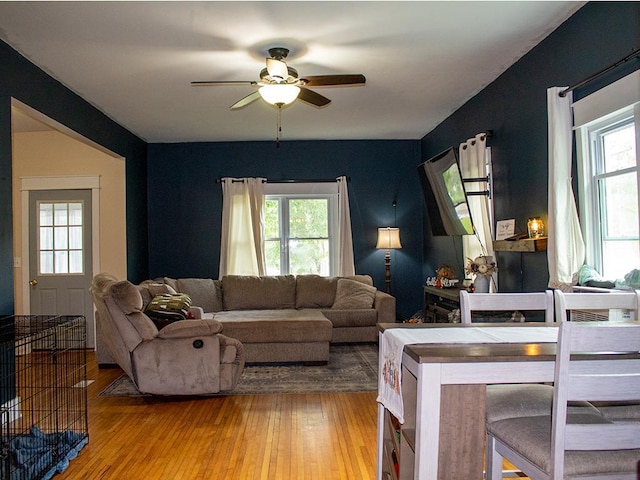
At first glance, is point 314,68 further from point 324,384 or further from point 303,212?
point 303,212

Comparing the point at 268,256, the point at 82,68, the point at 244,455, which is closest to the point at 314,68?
the point at 82,68

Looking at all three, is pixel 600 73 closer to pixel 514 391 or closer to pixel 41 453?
pixel 514 391

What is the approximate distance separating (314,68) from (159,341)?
2.52 meters

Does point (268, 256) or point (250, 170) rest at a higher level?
point (250, 170)

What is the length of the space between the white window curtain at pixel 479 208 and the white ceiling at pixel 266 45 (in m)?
0.58

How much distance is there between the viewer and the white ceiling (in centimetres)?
326

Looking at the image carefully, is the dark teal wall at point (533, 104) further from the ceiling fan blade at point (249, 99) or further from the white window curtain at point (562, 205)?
the ceiling fan blade at point (249, 99)

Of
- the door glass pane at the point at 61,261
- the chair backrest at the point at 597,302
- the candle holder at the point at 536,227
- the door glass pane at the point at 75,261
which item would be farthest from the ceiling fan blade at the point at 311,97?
the door glass pane at the point at 61,261

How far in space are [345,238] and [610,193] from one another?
163 inches

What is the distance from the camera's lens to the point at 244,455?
3.01 metres

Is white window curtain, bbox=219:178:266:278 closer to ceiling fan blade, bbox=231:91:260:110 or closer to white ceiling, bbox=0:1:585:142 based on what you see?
white ceiling, bbox=0:1:585:142

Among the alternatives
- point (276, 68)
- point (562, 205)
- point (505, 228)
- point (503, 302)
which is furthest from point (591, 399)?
point (505, 228)

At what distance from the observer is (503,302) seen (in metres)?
2.69

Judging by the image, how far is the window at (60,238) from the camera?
651cm
